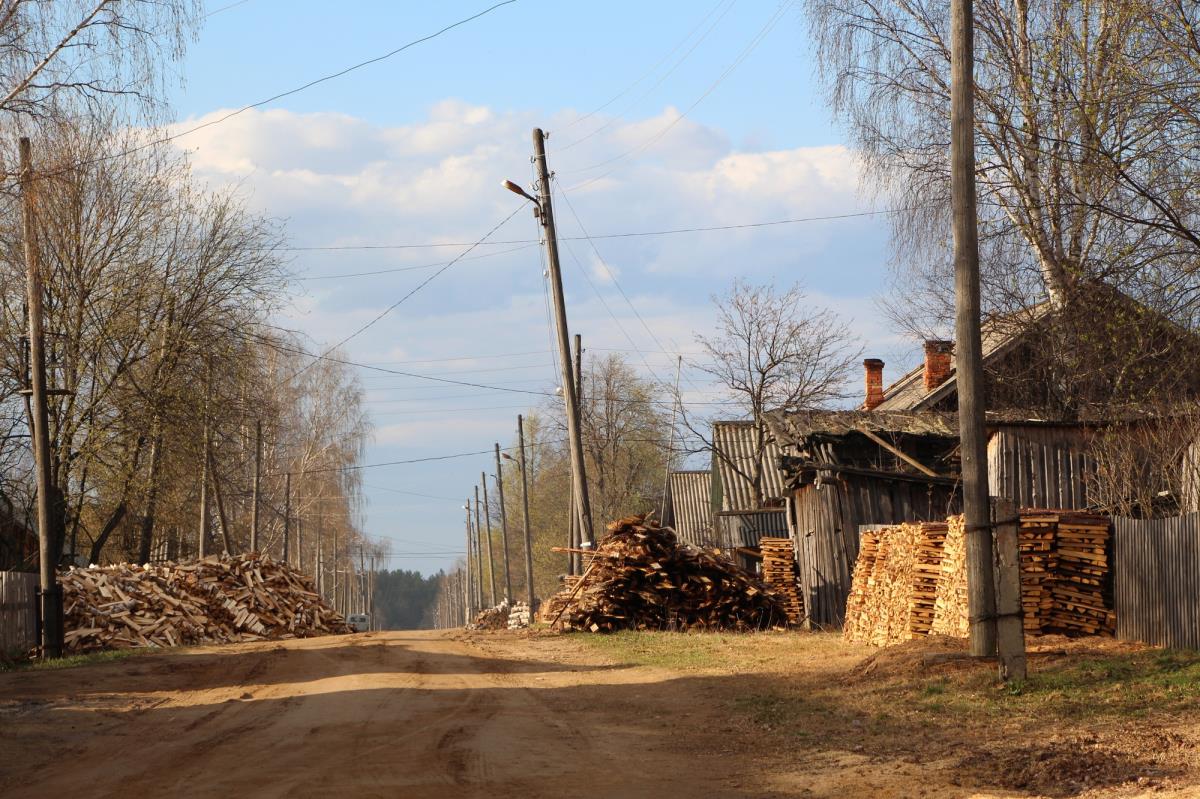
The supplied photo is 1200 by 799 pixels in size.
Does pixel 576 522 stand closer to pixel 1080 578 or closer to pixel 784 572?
pixel 784 572

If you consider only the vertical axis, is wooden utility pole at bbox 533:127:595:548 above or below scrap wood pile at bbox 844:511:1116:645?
above

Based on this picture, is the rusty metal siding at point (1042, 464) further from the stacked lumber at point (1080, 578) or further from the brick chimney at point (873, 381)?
the brick chimney at point (873, 381)

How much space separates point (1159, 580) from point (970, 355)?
3.58 metres

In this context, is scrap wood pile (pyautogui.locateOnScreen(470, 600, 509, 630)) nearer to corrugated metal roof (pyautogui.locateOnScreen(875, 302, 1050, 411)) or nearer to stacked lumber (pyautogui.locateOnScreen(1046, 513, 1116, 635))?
corrugated metal roof (pyautogui.locateOnScreen(875, 302, 1050, 411))

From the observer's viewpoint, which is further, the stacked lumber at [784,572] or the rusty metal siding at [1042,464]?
the stacked lumber at [784,572]

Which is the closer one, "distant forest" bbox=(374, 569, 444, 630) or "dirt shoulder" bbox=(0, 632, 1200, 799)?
"dirt shoulder" bbox=(0, 632, 1200, 799)

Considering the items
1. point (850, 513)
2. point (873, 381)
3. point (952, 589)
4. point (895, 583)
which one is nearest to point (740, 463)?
point (873, 381)

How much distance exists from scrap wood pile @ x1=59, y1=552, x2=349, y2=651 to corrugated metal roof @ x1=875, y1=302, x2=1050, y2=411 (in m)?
14.8

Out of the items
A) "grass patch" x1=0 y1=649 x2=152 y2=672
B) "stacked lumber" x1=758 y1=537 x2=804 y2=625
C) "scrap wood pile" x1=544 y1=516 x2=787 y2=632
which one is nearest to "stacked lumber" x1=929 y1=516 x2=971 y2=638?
"scrap wood pile" x1=544 y1=516 x2=787 y2=632

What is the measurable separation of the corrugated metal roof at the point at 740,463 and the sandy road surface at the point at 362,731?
63.3 ft

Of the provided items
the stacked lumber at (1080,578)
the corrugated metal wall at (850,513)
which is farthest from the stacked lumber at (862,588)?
the stacked lumber at (1080,578)

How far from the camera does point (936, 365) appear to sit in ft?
85.0

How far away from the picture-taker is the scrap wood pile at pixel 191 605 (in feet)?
73.2

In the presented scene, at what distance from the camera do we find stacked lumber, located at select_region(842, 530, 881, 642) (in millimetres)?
18109
